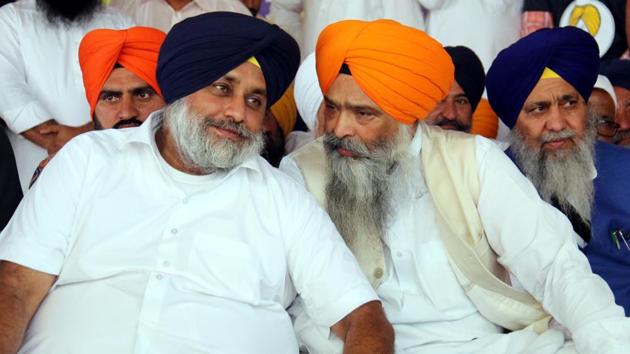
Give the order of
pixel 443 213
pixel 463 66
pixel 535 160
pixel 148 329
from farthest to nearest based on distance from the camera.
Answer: pixel 463 66, pixel 535 160, pixel 443 213, pixel 148 329

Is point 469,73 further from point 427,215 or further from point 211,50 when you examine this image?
point 211,50

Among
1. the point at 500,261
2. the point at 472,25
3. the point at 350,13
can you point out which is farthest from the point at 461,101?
the point at 500,261

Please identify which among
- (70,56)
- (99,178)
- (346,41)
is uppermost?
(346,41)

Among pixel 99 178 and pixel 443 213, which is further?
pixel 443 213

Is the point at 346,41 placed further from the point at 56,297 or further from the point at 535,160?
the point at 56,297

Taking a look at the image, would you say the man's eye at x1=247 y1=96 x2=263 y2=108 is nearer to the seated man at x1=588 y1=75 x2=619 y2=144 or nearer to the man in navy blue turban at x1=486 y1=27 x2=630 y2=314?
the man in navy blue turban at x1=486 y1=27 x2=630 y2=314

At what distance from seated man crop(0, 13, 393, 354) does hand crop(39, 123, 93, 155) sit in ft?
4.56

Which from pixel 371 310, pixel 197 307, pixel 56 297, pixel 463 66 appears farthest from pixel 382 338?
pixel 463 66

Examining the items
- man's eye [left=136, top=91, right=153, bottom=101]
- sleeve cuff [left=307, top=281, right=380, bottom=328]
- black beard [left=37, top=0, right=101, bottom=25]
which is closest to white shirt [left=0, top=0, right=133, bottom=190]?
black beard [left=37, top=0, right=101, bottom=25]

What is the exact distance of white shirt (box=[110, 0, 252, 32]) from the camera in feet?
17.5

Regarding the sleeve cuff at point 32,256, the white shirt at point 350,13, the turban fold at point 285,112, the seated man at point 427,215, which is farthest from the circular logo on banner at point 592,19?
the sleeve cuff at point 32,256

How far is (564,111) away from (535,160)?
10.5 inches

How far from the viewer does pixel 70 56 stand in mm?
4855

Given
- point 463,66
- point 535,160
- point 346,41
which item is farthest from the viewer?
point 463,66
